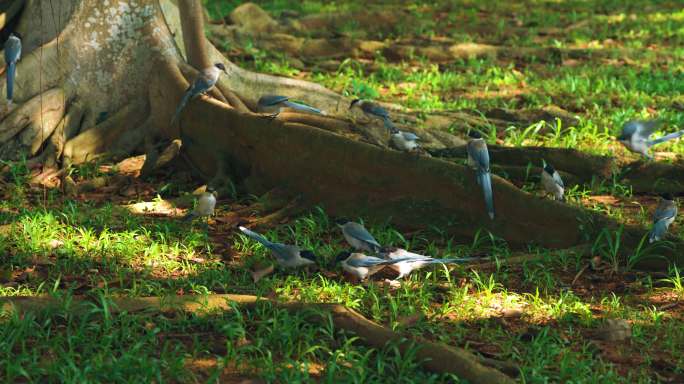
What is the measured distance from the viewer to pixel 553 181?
6.79 metres

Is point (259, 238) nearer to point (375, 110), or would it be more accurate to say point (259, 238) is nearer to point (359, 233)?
point (359, 233)

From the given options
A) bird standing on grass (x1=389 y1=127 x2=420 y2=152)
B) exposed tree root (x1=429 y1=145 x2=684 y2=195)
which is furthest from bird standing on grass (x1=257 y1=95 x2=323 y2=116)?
exposed tree root (x1=429 y1=145 x2=684 y2=195)

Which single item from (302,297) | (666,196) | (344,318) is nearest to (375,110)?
(666,196)

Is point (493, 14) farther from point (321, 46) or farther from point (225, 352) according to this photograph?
point (225, 352)

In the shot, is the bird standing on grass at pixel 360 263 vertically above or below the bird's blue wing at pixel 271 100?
below

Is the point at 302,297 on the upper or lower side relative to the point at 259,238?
lower

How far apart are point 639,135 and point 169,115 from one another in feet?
12.7

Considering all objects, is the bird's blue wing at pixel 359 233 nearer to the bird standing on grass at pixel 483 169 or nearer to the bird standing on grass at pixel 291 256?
the bird standing on grass at pixel 291 256

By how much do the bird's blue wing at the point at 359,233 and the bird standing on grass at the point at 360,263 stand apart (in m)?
0.20

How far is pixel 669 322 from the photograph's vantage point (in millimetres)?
5348

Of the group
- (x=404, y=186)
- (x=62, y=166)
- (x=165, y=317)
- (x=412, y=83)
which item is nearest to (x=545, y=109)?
(x=412, y=83)

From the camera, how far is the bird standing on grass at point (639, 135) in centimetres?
777

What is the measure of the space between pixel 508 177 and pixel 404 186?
3.37ft

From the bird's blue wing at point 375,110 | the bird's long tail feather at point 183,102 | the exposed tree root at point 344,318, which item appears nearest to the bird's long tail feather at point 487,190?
the bird's blue wing at point 375,110
